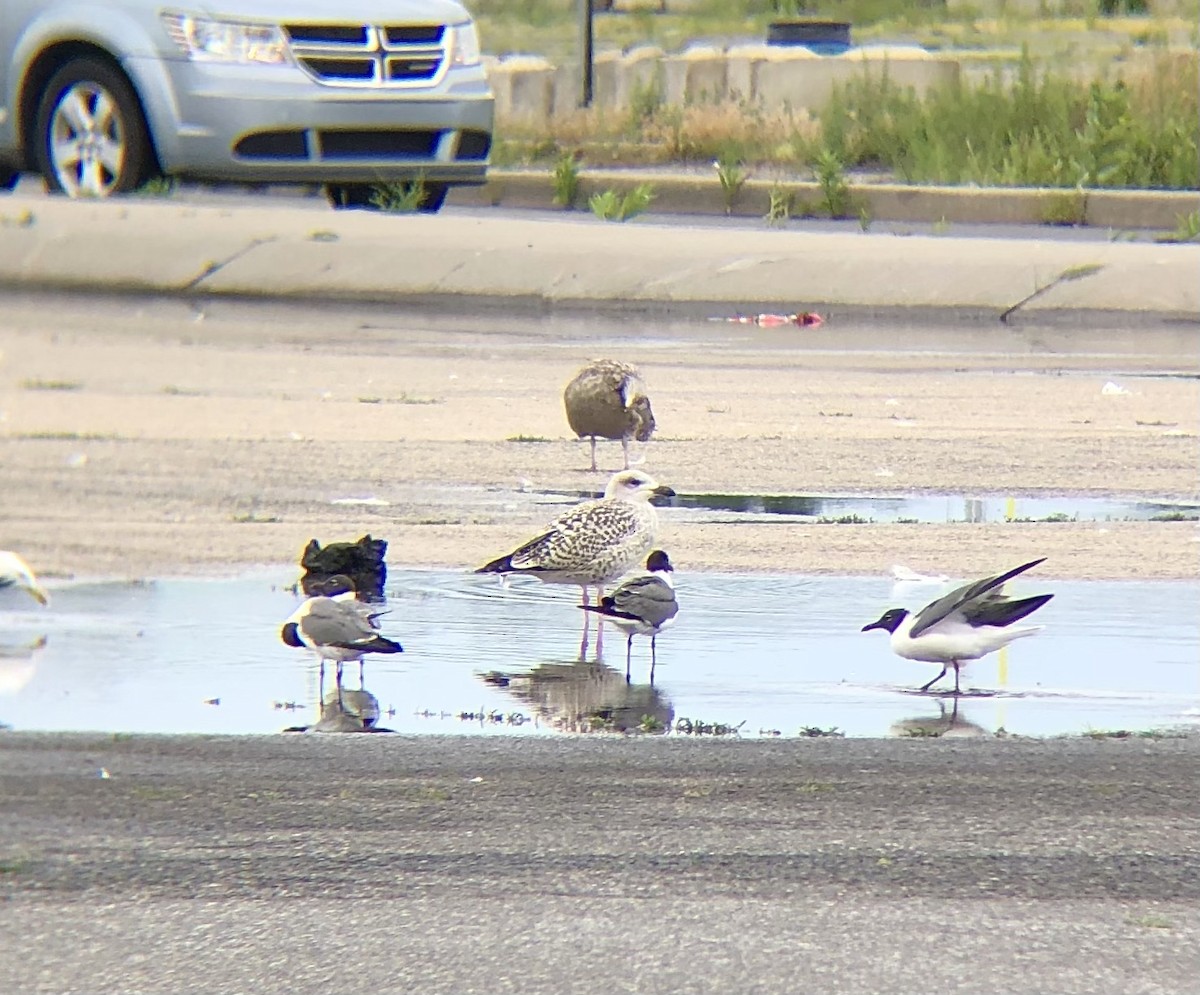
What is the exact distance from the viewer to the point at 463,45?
16.8m

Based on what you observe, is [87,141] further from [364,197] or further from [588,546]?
[588,546]

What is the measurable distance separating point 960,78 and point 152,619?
57.5 ft

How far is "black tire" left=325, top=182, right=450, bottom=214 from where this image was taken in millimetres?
17406

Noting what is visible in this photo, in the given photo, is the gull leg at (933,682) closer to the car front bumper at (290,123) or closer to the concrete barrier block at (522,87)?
the car front bumper at (290,123)

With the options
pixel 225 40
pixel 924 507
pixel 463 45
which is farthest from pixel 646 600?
pixel 463 45

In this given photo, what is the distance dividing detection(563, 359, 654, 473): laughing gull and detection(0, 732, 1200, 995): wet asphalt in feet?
12.9

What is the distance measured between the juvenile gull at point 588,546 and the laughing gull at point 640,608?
31cm

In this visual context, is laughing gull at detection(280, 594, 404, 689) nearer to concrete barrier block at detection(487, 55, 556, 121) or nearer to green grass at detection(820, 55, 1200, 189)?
green grass at detection(820, 55, 1200, 189)

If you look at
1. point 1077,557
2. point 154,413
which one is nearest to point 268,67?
point 154,413

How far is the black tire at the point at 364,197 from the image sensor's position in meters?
17.4

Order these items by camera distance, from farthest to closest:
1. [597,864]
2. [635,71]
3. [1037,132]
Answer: [635,71] < [1037,132] < [597,864]

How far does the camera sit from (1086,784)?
551 centimetres

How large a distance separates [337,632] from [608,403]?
342 centimetres

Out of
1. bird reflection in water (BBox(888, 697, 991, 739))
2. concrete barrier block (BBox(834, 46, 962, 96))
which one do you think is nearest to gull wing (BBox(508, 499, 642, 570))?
bird reflection in water (BBox(888, 697, 991, 739))
